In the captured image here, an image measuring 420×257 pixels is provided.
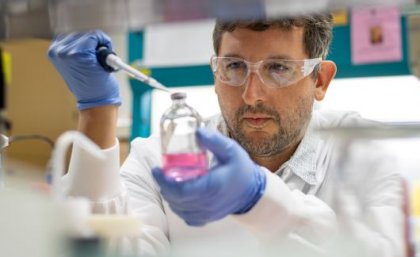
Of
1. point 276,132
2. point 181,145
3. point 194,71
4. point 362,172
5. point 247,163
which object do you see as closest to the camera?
point 362,172

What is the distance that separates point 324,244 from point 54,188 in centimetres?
39

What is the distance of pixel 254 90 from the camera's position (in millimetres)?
1617

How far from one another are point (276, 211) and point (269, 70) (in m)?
0.70

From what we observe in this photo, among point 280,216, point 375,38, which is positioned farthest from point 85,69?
point 375,38

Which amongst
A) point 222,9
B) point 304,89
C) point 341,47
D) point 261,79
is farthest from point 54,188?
point 341,47

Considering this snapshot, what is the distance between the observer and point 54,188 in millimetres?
728

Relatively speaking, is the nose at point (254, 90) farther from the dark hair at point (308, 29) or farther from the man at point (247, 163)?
the dark hair at point (308, 29)

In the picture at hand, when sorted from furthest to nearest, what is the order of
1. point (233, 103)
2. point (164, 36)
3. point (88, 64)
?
point (164, 36) < point (233, 103) < point (88, 64)

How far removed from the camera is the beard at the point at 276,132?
1758mm

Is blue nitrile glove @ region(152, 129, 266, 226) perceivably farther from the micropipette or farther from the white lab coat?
the micropipette

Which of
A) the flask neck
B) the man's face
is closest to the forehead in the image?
the man's face

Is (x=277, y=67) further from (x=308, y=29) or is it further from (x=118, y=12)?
(x=118, y=12)

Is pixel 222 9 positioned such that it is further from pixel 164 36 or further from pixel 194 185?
pixel 164 36

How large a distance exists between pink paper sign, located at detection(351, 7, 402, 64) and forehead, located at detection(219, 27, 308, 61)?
2.90 ft
